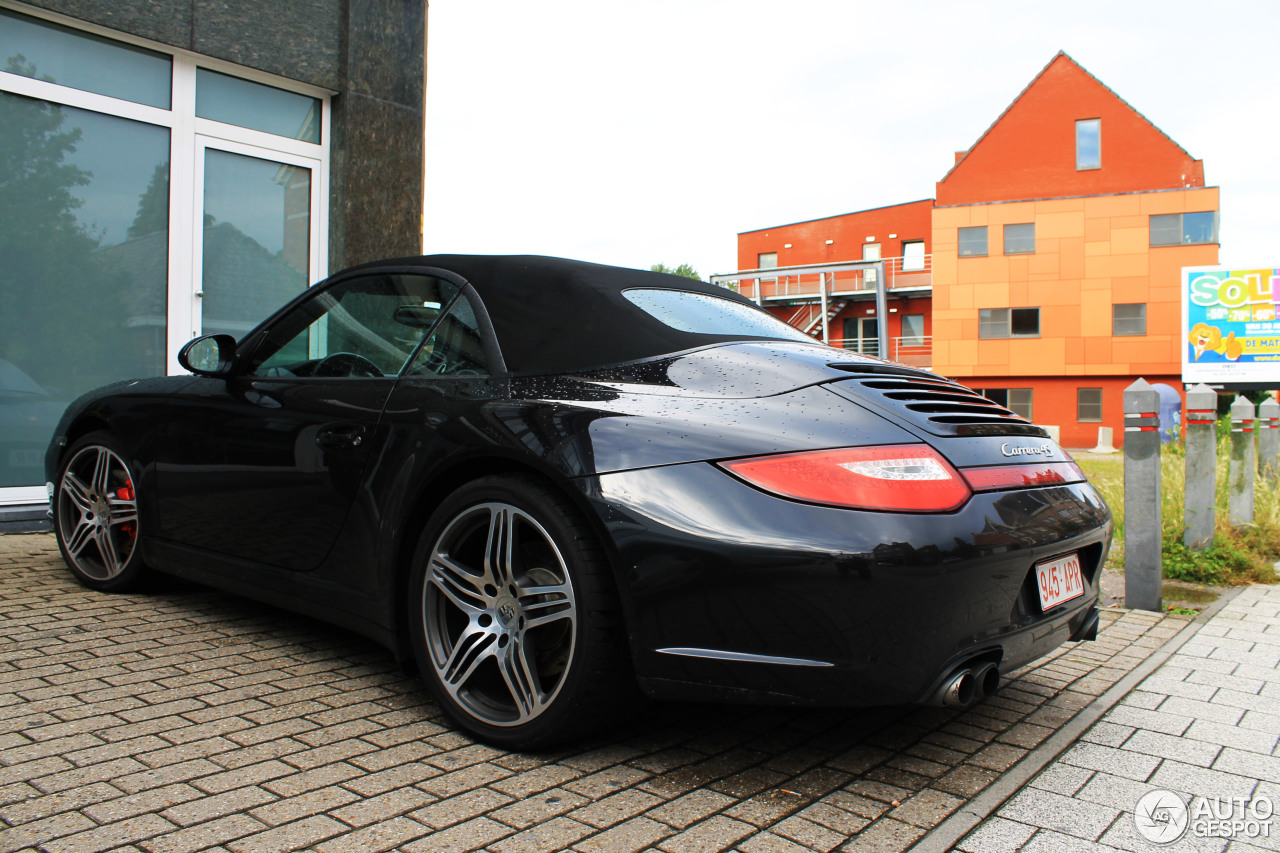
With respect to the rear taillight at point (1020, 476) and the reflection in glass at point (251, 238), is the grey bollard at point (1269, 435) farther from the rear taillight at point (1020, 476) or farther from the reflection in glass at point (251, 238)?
the reflection in glass at point (251, 238)

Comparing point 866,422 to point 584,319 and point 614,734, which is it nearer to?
point 584,319

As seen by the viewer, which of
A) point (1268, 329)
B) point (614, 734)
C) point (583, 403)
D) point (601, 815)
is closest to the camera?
point (601, 815)

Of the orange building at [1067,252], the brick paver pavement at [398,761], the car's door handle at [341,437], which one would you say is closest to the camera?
the brick paver pavement at [398,761]

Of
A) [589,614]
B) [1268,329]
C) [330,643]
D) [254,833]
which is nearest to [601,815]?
[589,614]

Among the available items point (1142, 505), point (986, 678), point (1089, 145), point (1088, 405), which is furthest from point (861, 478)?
point (1089, 145)

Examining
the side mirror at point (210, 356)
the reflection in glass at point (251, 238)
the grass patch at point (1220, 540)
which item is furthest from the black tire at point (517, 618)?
the reflection in glass at point (251, 238)

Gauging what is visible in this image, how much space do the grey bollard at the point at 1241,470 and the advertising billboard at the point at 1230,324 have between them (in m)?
20.5

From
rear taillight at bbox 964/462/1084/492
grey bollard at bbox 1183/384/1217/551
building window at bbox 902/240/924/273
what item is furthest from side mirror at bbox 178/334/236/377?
building window at bbox 902/240/924/273

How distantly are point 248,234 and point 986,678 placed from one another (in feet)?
22.3

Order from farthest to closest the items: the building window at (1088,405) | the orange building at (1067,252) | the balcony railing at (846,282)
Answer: the balcony railing at (846,282), the building window at (1088,405), the orange building at (1067,252)

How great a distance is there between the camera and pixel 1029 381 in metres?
33.7

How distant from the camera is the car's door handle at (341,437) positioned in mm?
2889

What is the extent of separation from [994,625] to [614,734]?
1.09 meters

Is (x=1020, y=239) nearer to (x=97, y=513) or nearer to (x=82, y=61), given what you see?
(x=82, y=61)
